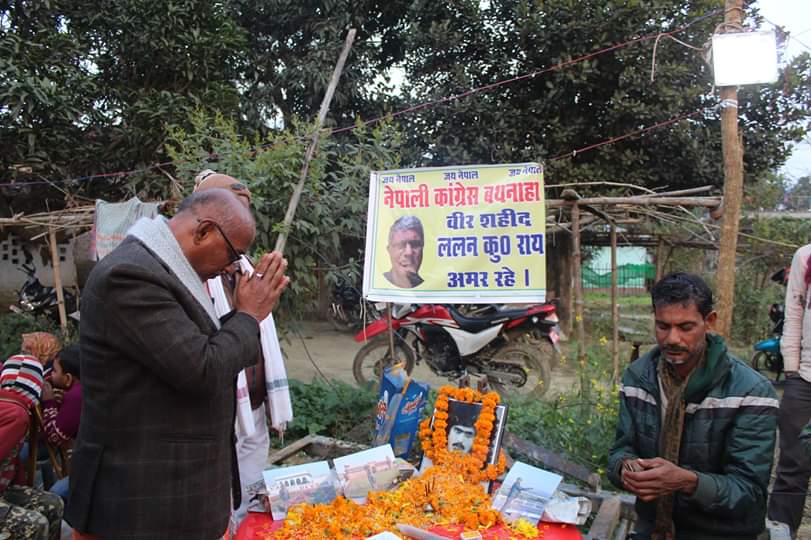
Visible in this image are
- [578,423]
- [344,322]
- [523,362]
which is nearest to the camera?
[578,423]

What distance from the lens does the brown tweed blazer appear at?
1396 mm

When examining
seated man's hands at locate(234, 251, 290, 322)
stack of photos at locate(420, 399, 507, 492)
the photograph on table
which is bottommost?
the photograph on table

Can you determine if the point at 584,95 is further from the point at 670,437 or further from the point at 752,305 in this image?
the point at 670,437

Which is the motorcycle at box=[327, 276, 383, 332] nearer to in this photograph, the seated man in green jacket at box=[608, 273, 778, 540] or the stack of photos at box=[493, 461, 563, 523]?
the stack of photos at box=[493, 461, 563, 523]

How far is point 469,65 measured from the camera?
8.73 m

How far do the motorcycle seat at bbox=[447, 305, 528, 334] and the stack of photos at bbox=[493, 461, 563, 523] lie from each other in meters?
3.58

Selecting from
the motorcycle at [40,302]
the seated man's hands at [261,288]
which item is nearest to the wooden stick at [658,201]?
the seated man's hands at [261,288]

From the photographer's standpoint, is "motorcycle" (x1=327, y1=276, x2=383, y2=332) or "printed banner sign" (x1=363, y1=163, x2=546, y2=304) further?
"motorcycle" (x1=327, y1=276, x2=383, y2=332)

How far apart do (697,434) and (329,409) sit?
11.1ft

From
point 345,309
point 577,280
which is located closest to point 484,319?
point 577,280

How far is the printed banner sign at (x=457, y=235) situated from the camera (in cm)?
374

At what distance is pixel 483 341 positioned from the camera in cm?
619

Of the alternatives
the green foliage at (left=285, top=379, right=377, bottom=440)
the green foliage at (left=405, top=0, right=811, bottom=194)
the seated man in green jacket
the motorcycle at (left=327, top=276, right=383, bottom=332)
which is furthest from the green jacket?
the motorcycle at (left=327, top=276, right=383, bottom=332)

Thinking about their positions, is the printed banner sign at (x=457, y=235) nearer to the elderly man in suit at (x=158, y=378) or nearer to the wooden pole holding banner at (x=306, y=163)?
the wooden pole holding banner at (x=306, y=163)
